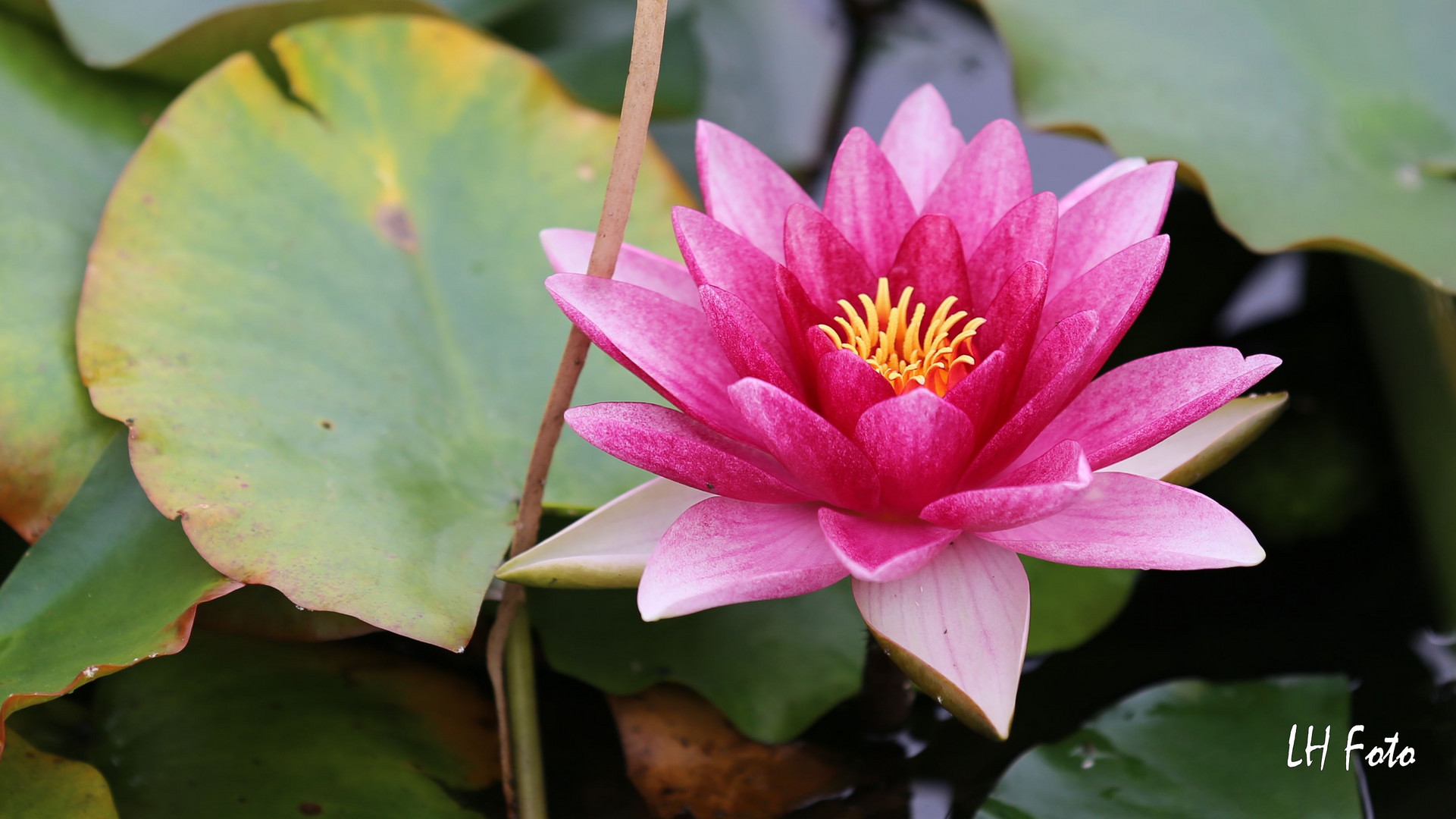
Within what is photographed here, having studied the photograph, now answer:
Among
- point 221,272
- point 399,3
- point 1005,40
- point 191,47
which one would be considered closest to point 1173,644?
point 1005,40

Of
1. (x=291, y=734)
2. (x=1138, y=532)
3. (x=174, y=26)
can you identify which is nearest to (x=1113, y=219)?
(x=1138, y=532)

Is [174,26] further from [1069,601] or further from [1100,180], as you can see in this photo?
[1069,601]

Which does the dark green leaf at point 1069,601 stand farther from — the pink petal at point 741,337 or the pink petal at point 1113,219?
the pink petal at point 741,337

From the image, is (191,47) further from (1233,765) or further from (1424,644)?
(1424,644)

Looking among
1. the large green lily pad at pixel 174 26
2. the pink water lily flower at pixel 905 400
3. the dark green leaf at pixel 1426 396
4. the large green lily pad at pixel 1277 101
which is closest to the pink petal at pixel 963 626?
the pink water lily flower at pixel 905 400

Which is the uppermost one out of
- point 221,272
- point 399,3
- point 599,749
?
point 399,3
